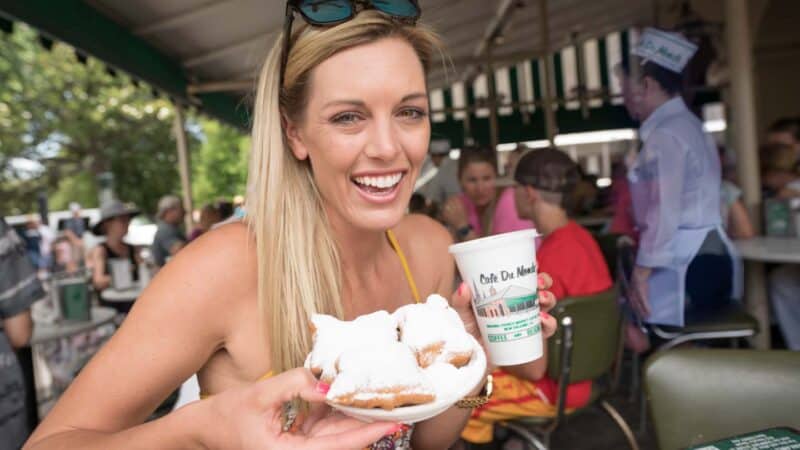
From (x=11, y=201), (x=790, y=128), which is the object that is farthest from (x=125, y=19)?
(x=11, y=201)

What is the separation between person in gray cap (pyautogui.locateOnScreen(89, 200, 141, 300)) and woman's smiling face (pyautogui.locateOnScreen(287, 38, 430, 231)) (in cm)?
540

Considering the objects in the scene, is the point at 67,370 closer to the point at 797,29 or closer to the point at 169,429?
the point at 169,429

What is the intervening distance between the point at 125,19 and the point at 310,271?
4692 mm

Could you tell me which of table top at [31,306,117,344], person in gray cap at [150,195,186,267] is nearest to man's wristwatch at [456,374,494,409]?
table top at [31,306,117,344]

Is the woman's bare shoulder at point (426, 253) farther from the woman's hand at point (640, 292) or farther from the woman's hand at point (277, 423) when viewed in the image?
the woman's hand at point (640, 292)

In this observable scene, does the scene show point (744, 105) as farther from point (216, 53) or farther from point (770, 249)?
point (216, 53)

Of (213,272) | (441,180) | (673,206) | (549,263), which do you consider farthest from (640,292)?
(213,272)

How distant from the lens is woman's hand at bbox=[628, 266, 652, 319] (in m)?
3.52

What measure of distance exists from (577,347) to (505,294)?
1513 millimetres

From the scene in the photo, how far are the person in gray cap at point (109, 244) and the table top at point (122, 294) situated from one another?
409mm

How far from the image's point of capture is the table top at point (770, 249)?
310 centimetres

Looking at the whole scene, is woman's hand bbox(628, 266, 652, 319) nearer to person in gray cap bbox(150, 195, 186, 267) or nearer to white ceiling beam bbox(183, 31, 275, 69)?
white ceiling beam bbox(183, 31, 275, 69)

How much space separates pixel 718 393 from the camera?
1.38 metres

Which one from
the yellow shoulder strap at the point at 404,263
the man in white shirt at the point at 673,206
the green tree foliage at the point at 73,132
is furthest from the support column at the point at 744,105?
the green tree foliage at the point at 73,132
